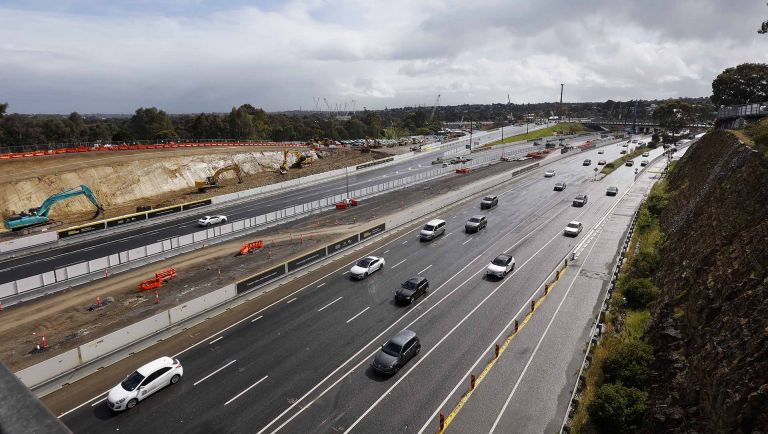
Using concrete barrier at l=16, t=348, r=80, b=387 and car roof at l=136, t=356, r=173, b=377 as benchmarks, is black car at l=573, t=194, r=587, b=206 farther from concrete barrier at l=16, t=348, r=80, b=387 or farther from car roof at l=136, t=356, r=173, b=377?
concrete barrier at l=16, t=348, r=80, b=387

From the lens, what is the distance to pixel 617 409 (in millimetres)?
17906

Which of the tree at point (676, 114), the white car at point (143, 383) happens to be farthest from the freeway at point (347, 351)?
the tree at point (676, 114)

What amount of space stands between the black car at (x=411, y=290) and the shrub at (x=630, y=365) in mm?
13103

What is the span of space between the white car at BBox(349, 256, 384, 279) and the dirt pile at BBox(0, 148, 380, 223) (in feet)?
135

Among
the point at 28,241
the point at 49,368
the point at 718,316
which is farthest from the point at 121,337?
the point at 718,316

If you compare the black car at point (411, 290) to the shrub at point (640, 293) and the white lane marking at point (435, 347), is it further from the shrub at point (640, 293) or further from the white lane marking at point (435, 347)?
the shrub at point (640, 293)

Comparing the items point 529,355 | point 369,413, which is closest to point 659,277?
point 529,355

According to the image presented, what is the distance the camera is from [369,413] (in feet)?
66.4

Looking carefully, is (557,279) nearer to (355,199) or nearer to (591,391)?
(591,391)

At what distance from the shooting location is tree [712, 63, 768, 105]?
91.8 m

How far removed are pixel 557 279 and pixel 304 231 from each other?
27.5 m

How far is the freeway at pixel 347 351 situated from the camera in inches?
789

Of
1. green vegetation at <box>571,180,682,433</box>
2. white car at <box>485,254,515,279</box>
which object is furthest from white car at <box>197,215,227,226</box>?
green vegetation at <box>571,180,682,433</box>

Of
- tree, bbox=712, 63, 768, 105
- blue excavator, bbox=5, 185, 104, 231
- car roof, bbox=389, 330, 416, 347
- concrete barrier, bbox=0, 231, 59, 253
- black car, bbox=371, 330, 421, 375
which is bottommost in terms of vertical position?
black car, bbox=371, 330, 421, 375
